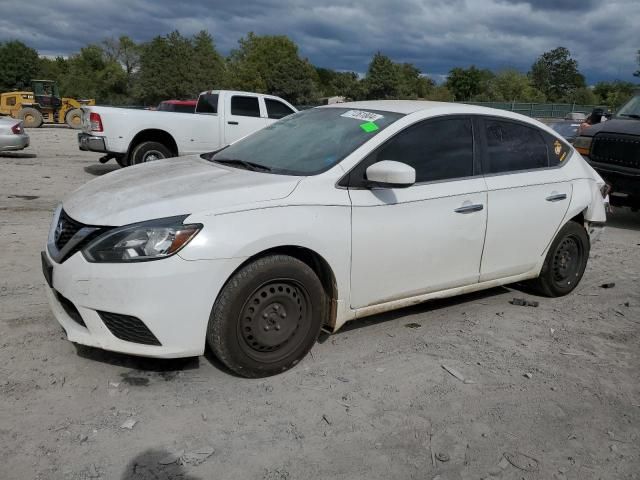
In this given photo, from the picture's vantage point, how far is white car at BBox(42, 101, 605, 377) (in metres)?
3.09

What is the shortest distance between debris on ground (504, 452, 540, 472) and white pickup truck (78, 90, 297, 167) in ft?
30.6

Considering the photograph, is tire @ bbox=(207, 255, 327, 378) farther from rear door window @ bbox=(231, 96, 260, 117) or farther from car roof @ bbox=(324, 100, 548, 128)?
rear door window @ bbox=(231, 96, 260, 117)

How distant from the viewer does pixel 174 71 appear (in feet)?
212

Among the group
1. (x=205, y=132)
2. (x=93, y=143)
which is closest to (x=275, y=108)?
(x=205, y=132)

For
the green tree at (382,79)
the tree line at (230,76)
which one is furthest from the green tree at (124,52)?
the green tree at (382,79)

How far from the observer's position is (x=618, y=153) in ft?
27.9

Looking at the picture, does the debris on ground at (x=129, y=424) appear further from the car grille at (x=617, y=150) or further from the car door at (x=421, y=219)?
the car grille at (x=617, y=150)

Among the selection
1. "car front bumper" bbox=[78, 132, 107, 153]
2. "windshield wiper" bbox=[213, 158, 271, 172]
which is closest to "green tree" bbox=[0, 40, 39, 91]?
"car front bumper" bbox=[78, 132, 107, 153]

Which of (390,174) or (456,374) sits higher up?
(390,174)

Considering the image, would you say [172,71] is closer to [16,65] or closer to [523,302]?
[16,65]

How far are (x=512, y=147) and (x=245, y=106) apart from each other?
831 centimetres

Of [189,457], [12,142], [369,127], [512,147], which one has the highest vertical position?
[369,127]

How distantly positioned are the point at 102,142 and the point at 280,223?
8825mm

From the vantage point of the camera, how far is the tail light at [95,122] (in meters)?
11.0
